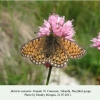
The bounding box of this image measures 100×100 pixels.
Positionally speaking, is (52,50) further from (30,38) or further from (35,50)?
(30,38)

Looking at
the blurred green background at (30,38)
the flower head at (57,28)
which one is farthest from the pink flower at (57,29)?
the blurred green background at (30,38)

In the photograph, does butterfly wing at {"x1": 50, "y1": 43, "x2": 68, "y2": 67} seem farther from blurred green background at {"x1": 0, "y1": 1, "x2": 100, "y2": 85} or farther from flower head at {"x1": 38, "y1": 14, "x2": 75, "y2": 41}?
blurred green background at {"x1": 0, "y1": 1, "x2": 100, "y2": 85}

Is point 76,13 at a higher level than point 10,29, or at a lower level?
higher

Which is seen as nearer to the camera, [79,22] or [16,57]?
[16,57]

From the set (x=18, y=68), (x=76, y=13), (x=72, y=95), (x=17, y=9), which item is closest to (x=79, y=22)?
(x=76, y=13)

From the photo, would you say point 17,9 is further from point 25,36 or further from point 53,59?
point 53,59

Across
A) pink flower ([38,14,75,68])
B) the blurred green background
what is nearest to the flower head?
pink flower ([38,14,75,68])

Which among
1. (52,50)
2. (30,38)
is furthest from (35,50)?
(30,38)

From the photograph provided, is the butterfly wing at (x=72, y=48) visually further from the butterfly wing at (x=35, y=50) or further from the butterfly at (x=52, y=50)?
the butterfly wing at (x=35, y=50)
